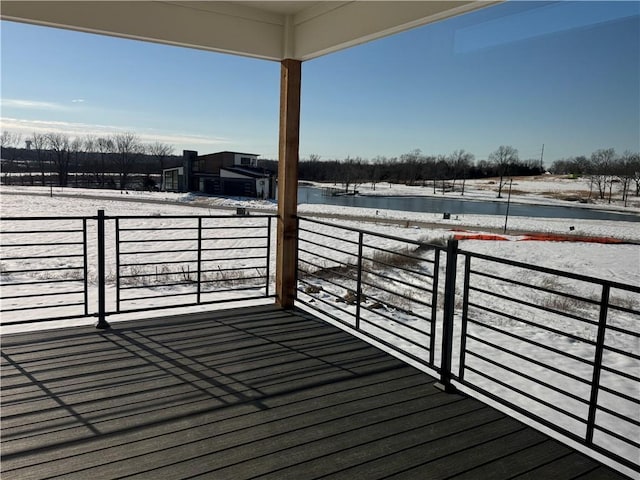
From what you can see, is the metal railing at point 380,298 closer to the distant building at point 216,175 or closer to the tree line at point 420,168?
the tree line at point 420,168

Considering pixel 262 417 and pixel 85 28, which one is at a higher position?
pixel 85 28

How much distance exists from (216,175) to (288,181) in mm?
7733

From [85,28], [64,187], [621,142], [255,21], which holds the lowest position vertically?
[64,187]

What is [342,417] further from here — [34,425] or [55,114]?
[55,114]

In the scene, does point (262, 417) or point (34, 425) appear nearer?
point (34, 425)

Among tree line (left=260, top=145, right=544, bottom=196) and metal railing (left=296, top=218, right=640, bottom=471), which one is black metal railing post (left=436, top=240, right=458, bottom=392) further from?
tree line (left=260, top=145, right=544, bottom=196)

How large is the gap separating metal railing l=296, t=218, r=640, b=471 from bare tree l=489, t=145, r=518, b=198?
660 millimetres

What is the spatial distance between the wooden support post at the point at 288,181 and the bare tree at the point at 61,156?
3274 millimetres

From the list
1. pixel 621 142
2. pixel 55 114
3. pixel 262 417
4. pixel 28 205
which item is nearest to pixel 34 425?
pixel 262 417

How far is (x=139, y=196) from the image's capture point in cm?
746

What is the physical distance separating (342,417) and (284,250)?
1.84m

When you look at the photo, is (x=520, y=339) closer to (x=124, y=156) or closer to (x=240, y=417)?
(x=240, y=417)

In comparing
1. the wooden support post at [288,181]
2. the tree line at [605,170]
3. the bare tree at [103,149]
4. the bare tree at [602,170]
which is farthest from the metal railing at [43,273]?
the bare tree at [602,170]

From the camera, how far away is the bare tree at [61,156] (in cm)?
528
